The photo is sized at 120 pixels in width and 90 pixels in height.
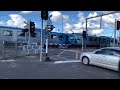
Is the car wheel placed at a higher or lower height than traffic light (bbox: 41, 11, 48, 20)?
lower

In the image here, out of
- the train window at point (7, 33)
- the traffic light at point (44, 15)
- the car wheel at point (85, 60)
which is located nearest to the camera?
the car wheel at point (85, 60)

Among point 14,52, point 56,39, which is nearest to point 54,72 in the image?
point 14,52

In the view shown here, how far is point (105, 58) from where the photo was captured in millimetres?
13523

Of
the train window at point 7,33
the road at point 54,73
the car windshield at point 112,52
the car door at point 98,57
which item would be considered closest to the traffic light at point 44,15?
the car door at point 98,57

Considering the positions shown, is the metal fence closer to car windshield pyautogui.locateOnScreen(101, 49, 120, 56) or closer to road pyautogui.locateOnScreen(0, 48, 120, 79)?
road pyautogui.locateOnScreen(0, 48, 120, 79)

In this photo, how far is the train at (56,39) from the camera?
35750 mm

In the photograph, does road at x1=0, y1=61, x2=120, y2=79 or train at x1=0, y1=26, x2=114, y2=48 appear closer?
road at x1=0, y1=61, x2=120, y2=79

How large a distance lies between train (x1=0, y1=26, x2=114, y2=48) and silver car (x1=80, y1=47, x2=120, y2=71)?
505 inches

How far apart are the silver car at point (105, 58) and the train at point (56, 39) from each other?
12834 millimetres

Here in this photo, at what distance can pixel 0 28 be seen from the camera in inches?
1369

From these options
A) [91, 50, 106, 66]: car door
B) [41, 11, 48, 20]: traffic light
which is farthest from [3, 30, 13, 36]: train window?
[91, 50, 106, 66]: car door

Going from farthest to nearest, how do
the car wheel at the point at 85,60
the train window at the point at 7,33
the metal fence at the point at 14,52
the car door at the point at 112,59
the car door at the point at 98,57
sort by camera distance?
the train window at the point at 7,33 → the metal fence at the point at 14,52 → the car wheel at the point at 85,60 → the car door at the point at 98,57 → the car door at the point at 112,59

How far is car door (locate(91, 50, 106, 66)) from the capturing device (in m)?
13.9

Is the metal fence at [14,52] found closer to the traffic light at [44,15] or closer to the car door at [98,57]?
the traffic light at [44,15]
